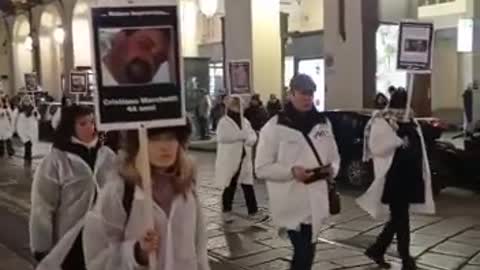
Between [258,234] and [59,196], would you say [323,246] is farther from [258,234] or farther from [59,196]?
[59,196]

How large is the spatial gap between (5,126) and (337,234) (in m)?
15.8

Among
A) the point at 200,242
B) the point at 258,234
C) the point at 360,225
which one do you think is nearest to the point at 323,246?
the point at 258,234

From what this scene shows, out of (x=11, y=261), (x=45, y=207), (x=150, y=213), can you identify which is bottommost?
(x=11, y=261)

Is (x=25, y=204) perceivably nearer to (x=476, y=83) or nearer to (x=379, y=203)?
(x=379, y=203)

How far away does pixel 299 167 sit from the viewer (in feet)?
18.3

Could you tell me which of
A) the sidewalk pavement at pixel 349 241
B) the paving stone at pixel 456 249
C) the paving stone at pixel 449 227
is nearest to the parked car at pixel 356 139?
the sidewalk pavement at pixel 349 241

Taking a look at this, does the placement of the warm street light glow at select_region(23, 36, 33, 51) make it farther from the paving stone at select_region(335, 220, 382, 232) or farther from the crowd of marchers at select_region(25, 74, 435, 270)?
the crowd of marchers at select_region(25, 74, 435, 270)

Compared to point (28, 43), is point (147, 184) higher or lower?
lower

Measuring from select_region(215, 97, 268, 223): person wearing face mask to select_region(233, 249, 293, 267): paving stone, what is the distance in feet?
6.73

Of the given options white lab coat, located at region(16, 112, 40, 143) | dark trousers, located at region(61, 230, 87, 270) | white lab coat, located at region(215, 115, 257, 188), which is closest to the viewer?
dark trousers, located at region(61, 230, 87, 270)

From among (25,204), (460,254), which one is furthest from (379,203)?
(25,204)

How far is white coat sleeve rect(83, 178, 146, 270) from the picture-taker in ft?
10.9

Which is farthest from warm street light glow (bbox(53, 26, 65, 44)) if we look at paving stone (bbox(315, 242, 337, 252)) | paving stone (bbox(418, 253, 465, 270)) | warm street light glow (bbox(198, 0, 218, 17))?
paving stone (bbox(418, 253, 465, 270))

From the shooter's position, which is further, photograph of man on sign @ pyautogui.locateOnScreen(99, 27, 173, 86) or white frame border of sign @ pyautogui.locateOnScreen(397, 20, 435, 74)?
white frame border of sign @ pyautogui.locateOnScreen(397, 20, 435, 74)
